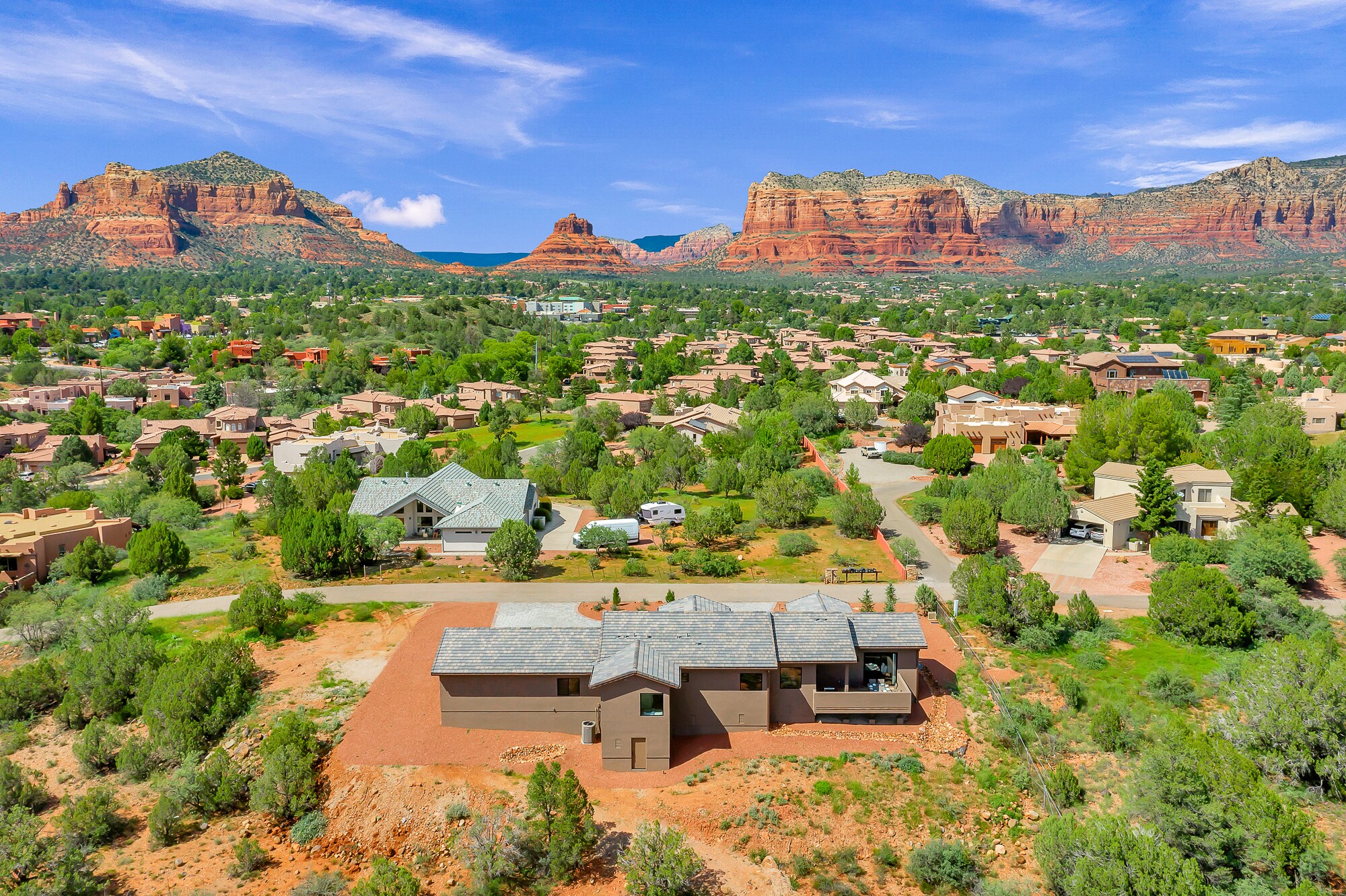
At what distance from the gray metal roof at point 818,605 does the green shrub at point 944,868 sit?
830 centimetres

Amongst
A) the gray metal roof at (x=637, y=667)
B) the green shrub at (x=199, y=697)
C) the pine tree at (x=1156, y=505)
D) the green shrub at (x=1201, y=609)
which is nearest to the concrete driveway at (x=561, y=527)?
the green shrub at (x=199, y=697)

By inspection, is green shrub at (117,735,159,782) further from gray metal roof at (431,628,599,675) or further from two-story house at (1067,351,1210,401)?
two-story house at (1067,351,1210,401)

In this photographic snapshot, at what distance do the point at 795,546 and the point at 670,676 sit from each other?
15550 millimetres

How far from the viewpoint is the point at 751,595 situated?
29.7 m

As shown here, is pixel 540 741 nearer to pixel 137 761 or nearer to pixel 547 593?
pixel 137 761

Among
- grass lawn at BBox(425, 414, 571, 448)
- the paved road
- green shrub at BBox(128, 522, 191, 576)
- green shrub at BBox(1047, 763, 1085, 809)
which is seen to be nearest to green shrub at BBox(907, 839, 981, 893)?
green shrub at BBox(1047, 763, 1085, 809)

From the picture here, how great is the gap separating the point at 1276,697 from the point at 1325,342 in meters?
81.9

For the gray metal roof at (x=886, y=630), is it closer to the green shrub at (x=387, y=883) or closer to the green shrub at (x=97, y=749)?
the green shrub at (x=387, y=883)

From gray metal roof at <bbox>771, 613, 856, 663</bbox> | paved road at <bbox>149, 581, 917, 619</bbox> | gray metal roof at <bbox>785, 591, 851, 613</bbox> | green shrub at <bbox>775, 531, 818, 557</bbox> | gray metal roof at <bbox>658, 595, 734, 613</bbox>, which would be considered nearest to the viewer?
gray metal roof at <bbox>771, 613, 856, 663</bbox>

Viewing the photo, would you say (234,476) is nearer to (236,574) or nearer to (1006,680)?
(236,574)

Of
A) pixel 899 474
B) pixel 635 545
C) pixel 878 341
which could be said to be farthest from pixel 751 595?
pixel 878 341

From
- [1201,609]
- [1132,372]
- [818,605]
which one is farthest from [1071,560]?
[1132,372]

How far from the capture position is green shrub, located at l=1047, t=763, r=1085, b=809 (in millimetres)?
19016

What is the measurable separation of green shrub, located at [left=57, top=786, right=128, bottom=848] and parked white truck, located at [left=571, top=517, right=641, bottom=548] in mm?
19031
